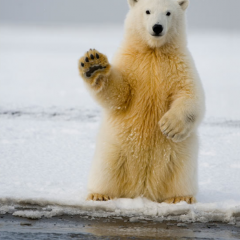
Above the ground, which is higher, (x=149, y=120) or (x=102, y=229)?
(x=149, y=120)

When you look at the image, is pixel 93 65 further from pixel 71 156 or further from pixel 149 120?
pixel 71 156

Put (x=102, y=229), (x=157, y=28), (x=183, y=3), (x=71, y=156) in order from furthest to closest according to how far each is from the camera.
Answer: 1. (x=71, y=156)
2. (x=183, y=3)
3. (x=157, y=28)
4. (x=102, y=229)

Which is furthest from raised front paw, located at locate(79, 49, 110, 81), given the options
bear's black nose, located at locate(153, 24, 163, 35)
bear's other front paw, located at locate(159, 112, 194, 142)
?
bear's other front paw, located at locate(159, 112, 194, 142)

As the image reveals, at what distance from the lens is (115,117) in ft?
12.2

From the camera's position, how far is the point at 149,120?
3.64 meters

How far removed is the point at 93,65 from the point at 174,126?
72cm

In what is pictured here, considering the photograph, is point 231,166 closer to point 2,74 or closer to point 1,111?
point 1,111

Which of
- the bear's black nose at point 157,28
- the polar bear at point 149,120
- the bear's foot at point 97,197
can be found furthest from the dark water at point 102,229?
the bear's black nose at point 157,28

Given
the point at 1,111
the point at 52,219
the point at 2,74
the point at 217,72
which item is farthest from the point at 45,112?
the point at 217,72

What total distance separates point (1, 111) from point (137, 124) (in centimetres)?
434

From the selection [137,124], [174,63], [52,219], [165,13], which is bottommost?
[52,219]

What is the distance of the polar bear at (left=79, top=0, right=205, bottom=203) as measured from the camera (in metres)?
3.62

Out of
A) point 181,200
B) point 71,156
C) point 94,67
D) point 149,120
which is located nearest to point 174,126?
point 149,120

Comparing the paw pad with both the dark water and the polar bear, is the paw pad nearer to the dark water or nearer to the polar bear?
the polar bear
